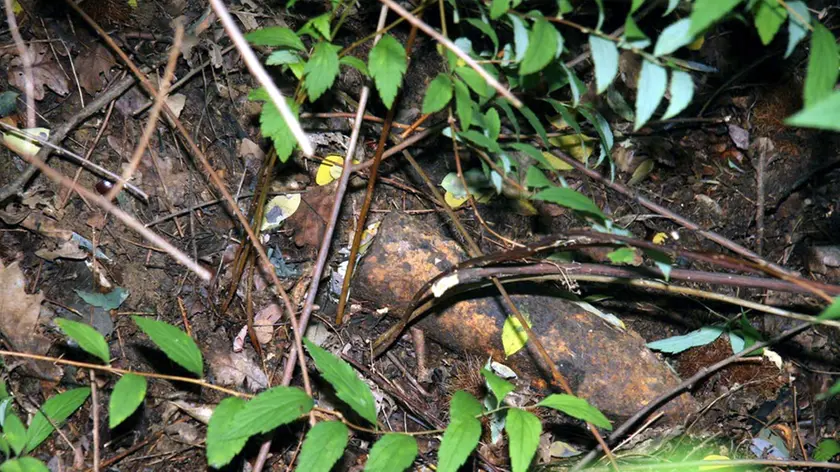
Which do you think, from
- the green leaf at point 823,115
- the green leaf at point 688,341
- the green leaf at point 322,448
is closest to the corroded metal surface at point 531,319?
the green leaf at point 688,341

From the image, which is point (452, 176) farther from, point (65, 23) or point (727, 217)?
point (65, 23)

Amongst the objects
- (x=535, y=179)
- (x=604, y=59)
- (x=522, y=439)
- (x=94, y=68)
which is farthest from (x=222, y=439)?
(x=94, y=68)

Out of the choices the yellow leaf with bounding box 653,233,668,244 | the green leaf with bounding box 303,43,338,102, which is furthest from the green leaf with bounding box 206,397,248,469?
the yellow leaf with bounding box 653,233,668,244

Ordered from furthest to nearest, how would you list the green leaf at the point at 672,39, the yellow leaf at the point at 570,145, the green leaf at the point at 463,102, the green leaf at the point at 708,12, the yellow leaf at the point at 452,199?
1. the yellow leaf at the point at 570,145
2. the yellow leaf at the point at 452,199
3. the green leaf at the point at 463,102
4. the green leaf at the point at 672,39
5. the green leaf at the point at 708,12

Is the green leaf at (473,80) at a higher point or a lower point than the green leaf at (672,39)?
lower

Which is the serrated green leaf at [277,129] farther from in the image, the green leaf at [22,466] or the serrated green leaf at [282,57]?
the green leaf at [22,466]
